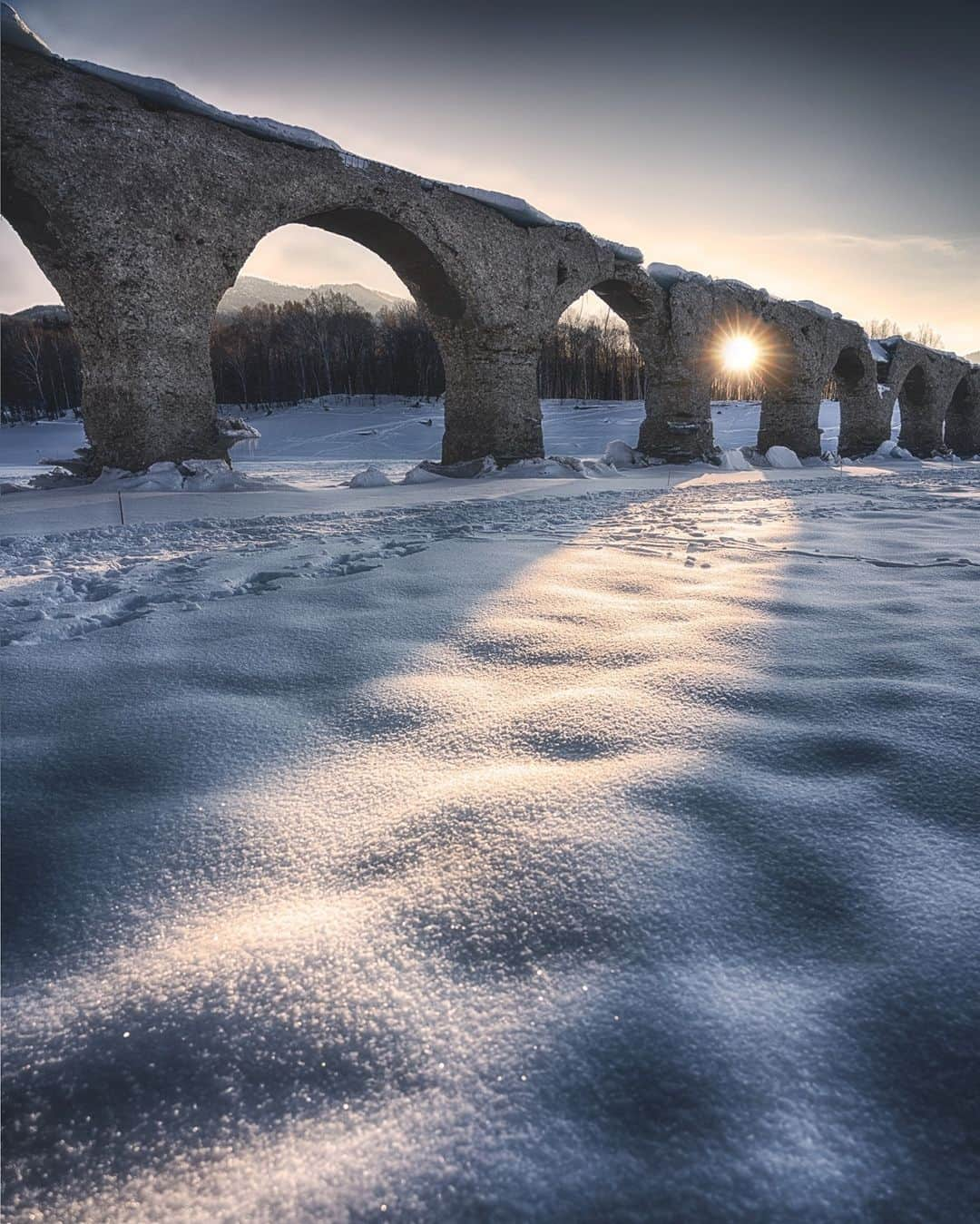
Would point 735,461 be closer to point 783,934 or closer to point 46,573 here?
point 46,573

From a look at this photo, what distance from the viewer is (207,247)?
18.9 feet

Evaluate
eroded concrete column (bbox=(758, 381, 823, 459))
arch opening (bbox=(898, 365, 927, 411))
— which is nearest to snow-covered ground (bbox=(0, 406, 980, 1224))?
eroded concrete column (bbox=(758, 381, 823, 459))

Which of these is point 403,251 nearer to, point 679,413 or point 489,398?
point 489,398

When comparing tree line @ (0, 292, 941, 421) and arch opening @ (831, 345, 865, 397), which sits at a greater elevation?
tree line @ (0, 292, 941, 421)

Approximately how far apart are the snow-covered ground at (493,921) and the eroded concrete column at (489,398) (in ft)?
22.5

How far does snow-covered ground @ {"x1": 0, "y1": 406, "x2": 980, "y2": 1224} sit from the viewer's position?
1.48 ft

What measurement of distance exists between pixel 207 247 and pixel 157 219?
0.43m

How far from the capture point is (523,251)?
7961mm

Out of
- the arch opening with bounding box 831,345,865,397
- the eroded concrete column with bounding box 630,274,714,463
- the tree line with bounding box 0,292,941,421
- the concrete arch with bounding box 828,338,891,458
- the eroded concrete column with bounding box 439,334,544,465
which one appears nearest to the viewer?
the eroded concrete column with bounding box 439,334,544,465

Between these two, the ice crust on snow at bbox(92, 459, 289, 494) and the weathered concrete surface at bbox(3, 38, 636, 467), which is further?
the ice crust on snow at bbox(92, 459, 289, 494)

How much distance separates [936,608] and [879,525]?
1.86m

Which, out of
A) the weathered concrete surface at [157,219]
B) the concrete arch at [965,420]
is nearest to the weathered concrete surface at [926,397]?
the concrete arch at [965,420]

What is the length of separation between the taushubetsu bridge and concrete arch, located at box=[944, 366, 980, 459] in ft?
47.3

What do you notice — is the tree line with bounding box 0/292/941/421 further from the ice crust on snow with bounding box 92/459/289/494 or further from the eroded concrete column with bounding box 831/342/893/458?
the ice crust on snow with bounding box 92/459/289/494
